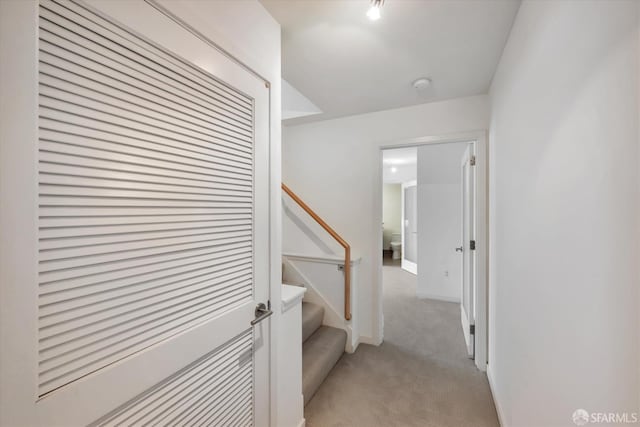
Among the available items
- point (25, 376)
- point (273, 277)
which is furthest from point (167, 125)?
point (273, 277)

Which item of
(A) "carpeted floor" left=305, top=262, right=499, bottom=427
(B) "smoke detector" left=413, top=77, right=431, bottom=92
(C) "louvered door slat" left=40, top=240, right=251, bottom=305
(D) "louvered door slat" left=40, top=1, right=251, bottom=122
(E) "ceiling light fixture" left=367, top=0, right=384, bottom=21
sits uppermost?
(B) "smoke detector" left=413, top=77, right=431, bottom=92

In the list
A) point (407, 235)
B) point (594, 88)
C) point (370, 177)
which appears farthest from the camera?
point (407, 235)

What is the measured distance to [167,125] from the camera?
0.83 meters

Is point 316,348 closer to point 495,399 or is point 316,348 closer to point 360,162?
point 495,399

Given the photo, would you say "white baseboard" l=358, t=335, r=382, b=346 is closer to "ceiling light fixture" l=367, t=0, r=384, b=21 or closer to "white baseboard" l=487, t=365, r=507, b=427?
"white baseboard" l=487, t=365, r=507, b=427

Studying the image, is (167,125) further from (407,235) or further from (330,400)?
(407,235)

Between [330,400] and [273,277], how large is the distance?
1.17 meters

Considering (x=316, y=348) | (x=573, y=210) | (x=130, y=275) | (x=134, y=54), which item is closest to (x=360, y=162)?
(x=316, y=348)

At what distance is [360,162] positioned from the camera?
102 inches

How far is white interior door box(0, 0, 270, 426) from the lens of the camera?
1.86ft

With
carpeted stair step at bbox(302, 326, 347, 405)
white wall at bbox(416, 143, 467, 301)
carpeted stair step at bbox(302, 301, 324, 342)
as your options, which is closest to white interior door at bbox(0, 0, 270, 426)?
carpeted stair step at bbox(302, 326, 347, 405)

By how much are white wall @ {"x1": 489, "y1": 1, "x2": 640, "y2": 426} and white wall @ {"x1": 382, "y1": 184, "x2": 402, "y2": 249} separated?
6.04 meters

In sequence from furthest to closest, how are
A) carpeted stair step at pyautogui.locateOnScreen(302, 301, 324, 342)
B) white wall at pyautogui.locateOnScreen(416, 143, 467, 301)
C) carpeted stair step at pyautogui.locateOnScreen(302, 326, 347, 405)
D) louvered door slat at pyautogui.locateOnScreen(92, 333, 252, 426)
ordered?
white wall at pyautogui.locateOnScreen(416, 143, 467, 301)
carpeted stair step at pyautogui.locateOnScreen(302, 301, 324, 342)
carpeted stair step at pyautogui.locateOnScreen(302, 326, 347, 405)
louvered door slat at pyautogui.locateOnScreen(92, 333, 252, 426)

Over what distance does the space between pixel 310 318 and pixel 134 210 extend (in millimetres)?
1872
